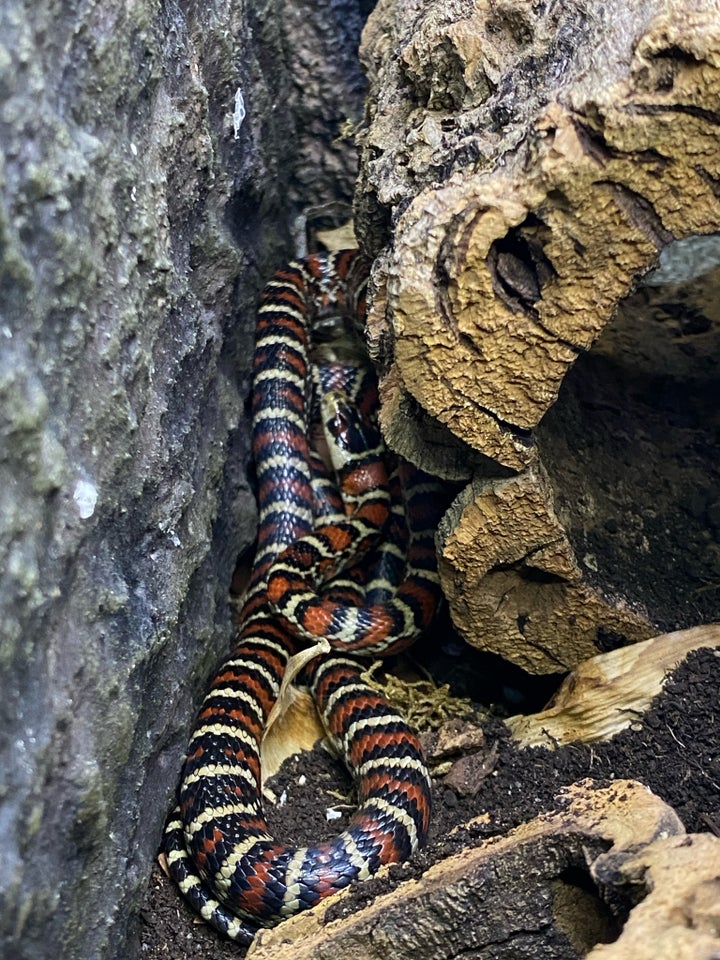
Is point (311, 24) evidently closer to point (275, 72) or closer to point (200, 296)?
point (275, 72)

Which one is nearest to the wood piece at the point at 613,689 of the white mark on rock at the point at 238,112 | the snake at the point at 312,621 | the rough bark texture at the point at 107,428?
the snake at the point at 312,621

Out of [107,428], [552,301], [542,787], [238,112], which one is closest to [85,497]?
[107,428]

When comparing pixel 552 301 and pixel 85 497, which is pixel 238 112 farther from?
pixel 85 497

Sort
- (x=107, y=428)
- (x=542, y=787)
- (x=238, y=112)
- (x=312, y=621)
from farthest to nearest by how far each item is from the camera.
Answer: (x=312, y=621) < (x=238, y=112) < (x=542, y=787) < (x=107, y=428)

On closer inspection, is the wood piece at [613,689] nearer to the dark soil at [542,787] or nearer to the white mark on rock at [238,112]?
the dark soil at [542,787]

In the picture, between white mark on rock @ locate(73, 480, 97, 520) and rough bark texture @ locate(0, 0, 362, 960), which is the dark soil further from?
white mark on rock @ locate(73, 480, 97, 520)
